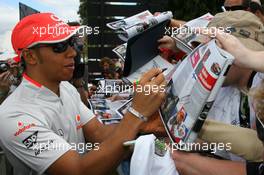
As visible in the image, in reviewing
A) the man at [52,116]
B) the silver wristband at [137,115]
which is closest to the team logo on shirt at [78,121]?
the man at [52,116]

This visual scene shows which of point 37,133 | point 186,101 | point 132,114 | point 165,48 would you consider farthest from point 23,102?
point 186,101

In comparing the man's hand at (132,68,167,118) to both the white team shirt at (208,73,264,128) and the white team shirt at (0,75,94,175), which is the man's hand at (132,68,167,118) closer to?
the white team shirt at (208,73,264,128)

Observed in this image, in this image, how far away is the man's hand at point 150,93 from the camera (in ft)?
5.16

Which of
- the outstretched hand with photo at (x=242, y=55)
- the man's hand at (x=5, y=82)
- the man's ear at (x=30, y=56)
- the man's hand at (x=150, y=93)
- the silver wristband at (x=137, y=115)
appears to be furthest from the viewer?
the man's hand at (x=5, y=82)

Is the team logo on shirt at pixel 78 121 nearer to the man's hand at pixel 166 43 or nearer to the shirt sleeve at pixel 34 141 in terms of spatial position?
the shirt sleeve at pixel 34 141

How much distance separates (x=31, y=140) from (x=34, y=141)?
0.02 metres

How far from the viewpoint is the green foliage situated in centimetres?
1506

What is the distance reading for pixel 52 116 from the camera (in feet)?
6.41

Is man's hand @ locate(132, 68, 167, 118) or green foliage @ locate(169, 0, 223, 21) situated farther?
green foliage @ locate(169, 0, 223, 21)

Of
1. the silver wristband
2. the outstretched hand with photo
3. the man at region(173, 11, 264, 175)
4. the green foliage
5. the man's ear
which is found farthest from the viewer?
the green foliage

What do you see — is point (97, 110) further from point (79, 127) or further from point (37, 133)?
point (37, 133)

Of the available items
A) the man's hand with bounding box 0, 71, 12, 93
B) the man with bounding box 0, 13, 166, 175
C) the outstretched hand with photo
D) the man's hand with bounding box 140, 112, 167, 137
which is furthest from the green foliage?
the outstretched hand with photo

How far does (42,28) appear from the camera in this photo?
1989 mm

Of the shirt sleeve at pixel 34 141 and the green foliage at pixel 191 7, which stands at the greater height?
the shirt sleeve at pixel 34 141
